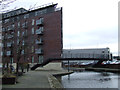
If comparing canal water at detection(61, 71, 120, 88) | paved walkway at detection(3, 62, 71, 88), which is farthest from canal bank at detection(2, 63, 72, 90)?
canal water at detection(61, 71, 120, 88)

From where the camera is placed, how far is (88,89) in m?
13.9

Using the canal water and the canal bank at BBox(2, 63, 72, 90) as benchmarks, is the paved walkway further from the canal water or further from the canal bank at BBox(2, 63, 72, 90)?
the canal water

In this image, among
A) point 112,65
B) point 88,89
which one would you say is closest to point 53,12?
point 112,65

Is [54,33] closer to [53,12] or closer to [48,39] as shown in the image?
[48,39]

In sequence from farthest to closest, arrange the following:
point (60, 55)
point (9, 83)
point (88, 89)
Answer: point (60, 55) < point (88, 89) < point (9, 83)

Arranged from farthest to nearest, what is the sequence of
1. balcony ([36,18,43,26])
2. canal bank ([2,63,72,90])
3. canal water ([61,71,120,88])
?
1. balcony ([36,18,43,26])
2. canal water ([61,71,120,88])
3. canal bank ([2,63,72,90])

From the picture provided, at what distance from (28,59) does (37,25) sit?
9.65m

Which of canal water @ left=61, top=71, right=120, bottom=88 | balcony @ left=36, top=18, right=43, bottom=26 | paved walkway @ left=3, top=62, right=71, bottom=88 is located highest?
balcony @ left=36, top=18, right=43, bottom=26

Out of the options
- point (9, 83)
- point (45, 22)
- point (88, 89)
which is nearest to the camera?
point (9, 83)

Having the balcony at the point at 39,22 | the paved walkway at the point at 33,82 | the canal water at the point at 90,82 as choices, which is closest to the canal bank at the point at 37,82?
the paved walkway at the point at 33,82

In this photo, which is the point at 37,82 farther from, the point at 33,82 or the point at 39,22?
the point at 39,22

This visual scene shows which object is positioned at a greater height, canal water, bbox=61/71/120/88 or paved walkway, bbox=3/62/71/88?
paved walkway, bbox=3/62/71/88

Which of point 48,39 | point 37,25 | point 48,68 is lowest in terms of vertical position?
point 48,68

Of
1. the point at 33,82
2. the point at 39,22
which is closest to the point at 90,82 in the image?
the point at 33,82
